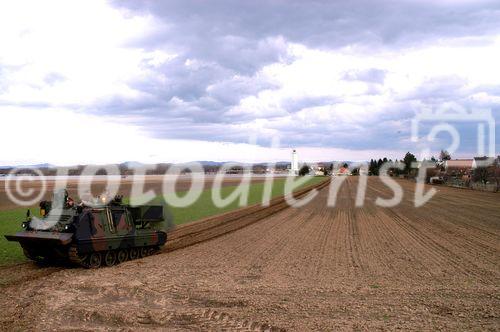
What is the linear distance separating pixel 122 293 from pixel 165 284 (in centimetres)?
124

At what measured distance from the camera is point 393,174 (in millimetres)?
153250

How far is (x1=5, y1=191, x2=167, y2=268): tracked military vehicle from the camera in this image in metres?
13.9

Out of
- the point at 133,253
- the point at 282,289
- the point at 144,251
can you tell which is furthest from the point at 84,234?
the point at 282,289

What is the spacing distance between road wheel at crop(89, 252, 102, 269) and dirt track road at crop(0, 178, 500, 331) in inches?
16.6

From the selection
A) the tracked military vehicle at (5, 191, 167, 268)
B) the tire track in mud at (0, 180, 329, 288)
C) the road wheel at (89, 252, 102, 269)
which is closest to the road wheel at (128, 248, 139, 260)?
the tracked military vehicle at (5, 191, 167, 268)

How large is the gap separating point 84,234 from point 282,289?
5705 mm

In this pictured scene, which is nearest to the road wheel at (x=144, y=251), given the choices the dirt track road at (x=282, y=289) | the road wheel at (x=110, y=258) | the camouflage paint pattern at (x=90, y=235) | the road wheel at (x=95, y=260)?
the camouflage paint pattern at (x=90, y=235)

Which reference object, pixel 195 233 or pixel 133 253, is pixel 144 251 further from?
pixel 195 233

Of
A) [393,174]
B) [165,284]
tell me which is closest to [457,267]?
[165,284]

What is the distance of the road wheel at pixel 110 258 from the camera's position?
588 inches

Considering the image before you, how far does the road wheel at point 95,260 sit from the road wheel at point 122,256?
0.81 m

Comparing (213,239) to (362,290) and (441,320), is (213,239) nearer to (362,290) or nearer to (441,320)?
(362,290)

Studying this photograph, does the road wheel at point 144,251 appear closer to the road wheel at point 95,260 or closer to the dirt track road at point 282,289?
the dirt track road at point 282,289

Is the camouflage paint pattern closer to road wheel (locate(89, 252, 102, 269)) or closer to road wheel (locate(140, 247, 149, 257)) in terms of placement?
road wheel (locate(140, 247, 149, 257))
